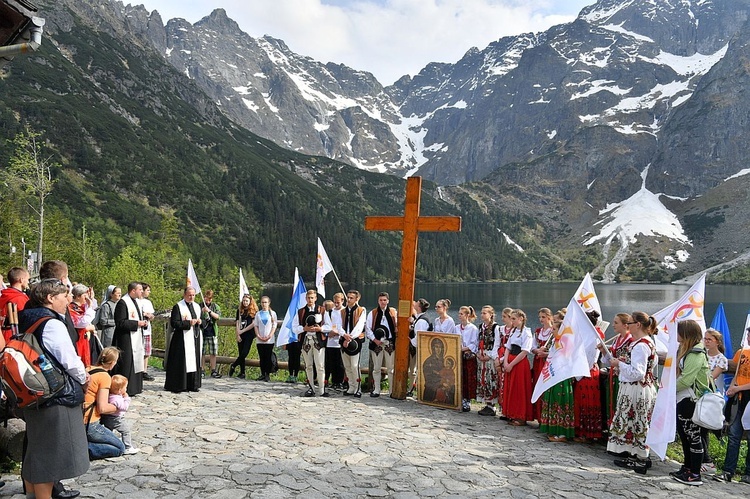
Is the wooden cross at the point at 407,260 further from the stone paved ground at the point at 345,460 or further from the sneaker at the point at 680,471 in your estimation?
the sneaker at the point at 680,471

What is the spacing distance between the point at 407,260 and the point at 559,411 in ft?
12.8

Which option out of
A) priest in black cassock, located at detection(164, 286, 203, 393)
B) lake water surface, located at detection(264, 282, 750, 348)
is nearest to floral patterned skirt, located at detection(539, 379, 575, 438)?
priest in black cassock, located at detection(164, 286, 203, 393)

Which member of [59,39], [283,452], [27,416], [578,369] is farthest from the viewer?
[59,39]

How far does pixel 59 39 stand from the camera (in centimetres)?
16188

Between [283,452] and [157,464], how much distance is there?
1381mm

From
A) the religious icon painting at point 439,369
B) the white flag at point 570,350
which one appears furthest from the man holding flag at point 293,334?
the white flag at point 570,350

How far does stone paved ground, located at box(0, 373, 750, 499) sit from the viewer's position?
17.0 feet

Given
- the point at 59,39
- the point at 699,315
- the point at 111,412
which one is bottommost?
the point at 111,412

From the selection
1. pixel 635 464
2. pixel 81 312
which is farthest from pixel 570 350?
pixel 81 312

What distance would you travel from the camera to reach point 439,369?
Answer: 9578mm

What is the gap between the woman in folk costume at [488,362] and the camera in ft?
30.5

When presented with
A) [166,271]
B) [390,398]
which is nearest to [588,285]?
[390,398]

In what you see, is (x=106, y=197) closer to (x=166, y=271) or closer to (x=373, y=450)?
(x=166, y=271)

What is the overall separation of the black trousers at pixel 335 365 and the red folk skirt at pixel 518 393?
12.6 ft
